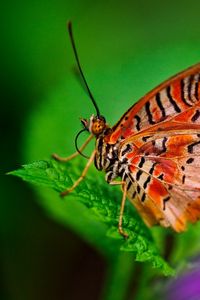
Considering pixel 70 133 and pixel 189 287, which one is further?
pixel 70 133

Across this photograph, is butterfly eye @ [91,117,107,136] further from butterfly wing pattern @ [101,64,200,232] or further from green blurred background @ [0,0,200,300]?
green blurred background @ [0,0,200,300]

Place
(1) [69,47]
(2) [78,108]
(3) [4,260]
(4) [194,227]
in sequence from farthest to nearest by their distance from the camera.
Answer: (1) [69,47] → (2) [78,108] → (3) [4,260] → (4) [194,227]

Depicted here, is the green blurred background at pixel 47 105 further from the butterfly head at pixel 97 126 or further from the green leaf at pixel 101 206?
the green leaf at pixel 101 206

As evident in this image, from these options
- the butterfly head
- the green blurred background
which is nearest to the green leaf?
the butterfly head

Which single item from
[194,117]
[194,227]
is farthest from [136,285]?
[194,117]

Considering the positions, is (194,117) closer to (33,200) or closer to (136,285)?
(136,285)

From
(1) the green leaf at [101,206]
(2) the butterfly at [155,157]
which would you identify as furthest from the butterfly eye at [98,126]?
(1) the green leaf at [101,206]

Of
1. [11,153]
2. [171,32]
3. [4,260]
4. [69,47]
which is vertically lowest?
[4,260]
